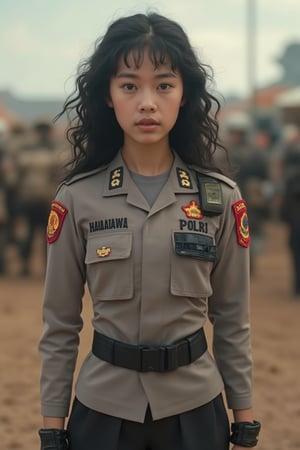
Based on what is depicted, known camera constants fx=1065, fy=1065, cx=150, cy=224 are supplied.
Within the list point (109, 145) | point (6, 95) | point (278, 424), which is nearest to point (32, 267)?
point (278, 424)

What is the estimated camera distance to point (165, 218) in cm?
235

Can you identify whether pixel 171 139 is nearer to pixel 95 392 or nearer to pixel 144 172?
pixel 144 172

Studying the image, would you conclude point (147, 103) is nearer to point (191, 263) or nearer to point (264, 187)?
point (191, 263)

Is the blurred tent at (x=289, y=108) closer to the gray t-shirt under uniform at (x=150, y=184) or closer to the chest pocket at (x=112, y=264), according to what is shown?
the gray t-shirt under uniform at (x=150, y=184)

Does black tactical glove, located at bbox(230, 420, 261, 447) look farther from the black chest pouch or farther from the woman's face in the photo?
the woman's face

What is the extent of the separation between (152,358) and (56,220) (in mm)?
390

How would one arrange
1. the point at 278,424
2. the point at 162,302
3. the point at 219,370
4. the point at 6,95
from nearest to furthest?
the point at 162,302 → the point at 219,370 → the point at 278,424 → the point at 6,95

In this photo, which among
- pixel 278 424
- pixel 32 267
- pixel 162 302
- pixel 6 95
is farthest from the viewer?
pixel 6 95

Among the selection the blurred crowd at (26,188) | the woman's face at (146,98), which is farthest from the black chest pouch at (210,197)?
the blurred crowd at (26,188)

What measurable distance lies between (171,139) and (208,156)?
0.32 ft

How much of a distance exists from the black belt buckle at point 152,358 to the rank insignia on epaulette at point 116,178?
0.37 meters

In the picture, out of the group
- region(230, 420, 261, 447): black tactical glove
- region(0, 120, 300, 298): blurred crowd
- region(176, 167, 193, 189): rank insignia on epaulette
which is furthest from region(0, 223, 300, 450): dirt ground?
region(176, 167, 193, 189): rank insignia on epaulette

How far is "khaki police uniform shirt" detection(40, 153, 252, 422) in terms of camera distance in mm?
2316

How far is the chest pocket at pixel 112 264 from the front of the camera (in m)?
2.31
